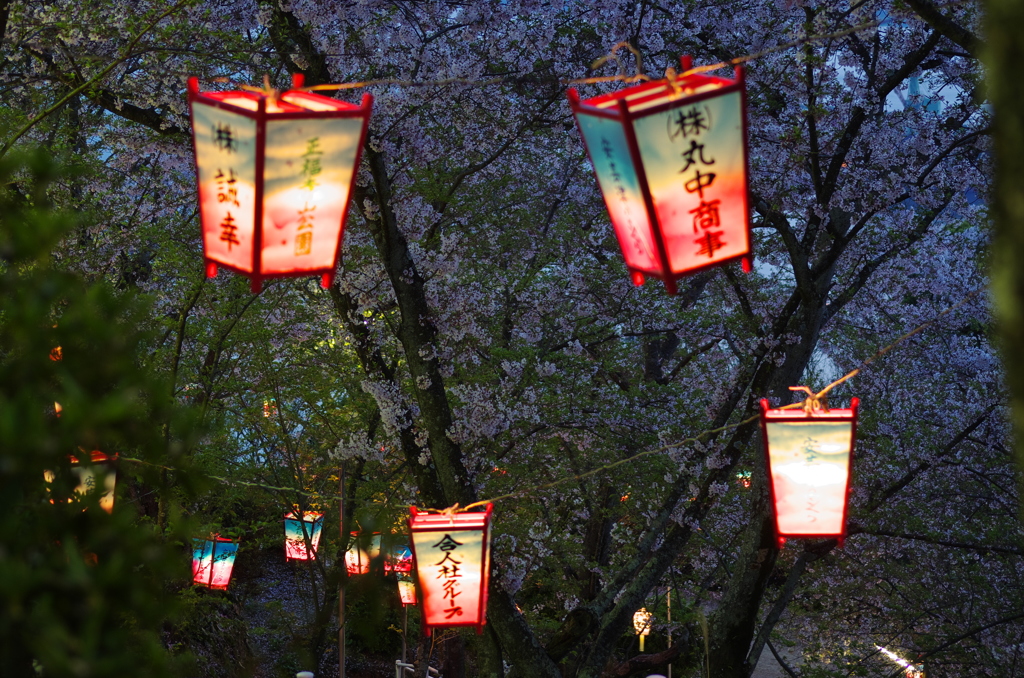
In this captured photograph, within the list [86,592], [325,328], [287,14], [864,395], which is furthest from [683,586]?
[86,592]

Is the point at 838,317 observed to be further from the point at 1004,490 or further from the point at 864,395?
the point at 1004,490

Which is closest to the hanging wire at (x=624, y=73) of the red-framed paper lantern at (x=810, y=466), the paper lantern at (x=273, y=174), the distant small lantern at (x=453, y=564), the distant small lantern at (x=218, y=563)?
the paper lantern at (x=273, y=174)

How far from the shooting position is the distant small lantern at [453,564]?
705 centimetres

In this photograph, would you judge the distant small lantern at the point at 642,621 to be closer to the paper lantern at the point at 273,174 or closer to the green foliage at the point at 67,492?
the paper lantern at the point at 273,174

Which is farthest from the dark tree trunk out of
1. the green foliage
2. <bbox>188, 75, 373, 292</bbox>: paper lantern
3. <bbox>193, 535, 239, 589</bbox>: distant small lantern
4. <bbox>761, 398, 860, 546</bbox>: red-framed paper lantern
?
<bbox>193, 535, 239, 589</bbox>: distant small lantern

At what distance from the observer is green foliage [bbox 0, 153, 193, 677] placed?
142 cm

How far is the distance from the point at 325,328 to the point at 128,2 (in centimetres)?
477

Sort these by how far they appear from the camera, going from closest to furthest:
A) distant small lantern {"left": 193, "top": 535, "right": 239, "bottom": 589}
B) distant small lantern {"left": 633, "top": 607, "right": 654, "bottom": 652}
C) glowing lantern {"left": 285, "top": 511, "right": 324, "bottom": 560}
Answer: glowing lantern {"left": 285, "top": 511, "right": 324, "bottom": 560}
distant small lantern {"left": 193, "top": 535, "right": 239, "bottom": 589}
distant small lantern {"left": 633, "top": 607, "right": 654, "bottom": 652}

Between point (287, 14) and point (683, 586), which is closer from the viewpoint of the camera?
point (287, 14)

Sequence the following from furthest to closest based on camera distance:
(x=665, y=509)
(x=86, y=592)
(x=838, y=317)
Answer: (x=838, y=317) → (x=665, y=509) → (x=86, y=592)

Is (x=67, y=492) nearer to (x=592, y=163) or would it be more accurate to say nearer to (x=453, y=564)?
(x=592, y=163)

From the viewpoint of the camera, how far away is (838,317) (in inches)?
562

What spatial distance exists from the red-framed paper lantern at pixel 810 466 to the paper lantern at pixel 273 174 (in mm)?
Result: 3445

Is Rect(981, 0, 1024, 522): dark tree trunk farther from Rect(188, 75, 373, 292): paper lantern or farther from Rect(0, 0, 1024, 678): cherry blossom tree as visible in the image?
Rect(0, 0, 1024, 678): cherry blossom tree
